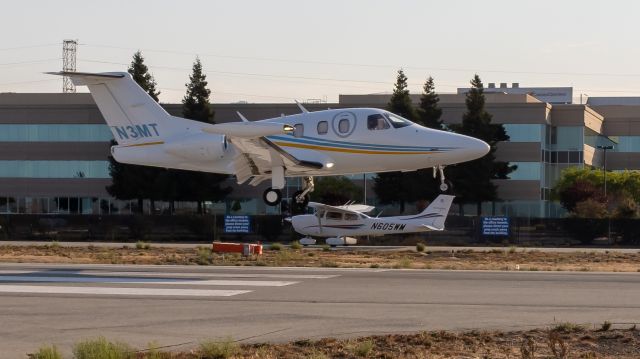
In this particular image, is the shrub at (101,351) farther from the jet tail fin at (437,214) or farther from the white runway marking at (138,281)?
the jet tail fin at (437,214)

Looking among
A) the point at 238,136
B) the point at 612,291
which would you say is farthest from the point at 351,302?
the point at 238,136

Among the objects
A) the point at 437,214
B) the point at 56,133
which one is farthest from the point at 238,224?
the point at 56,133

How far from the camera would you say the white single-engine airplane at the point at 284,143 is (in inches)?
1314

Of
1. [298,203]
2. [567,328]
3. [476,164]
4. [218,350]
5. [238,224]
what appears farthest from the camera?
[476,164]

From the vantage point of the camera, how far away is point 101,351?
44.6 feet

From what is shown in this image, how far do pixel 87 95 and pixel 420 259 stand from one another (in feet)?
154

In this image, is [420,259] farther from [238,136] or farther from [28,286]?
[28,286]

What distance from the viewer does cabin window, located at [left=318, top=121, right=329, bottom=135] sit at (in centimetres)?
3334

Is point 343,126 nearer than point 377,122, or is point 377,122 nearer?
point 343,126

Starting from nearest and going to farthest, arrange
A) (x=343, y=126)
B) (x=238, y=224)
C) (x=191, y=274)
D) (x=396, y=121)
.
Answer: (x=191, y=274) < (x=343, y=126) < (x=396, y=121) < (x=238, y=224)

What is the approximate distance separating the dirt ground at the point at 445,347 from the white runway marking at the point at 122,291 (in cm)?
646

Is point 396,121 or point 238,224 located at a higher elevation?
point 396,121

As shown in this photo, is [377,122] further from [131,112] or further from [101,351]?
[101,351]

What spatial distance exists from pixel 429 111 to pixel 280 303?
179ft
